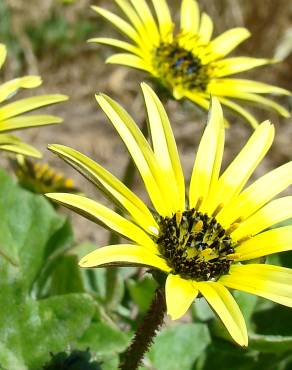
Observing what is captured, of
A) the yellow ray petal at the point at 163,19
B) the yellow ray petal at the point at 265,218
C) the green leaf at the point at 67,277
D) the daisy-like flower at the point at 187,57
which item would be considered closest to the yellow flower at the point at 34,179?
the green leaf at the point at 67,277

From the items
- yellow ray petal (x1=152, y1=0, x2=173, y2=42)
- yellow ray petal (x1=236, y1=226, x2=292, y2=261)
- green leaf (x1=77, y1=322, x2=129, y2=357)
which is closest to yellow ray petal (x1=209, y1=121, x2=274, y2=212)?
yellow ray petal (x1=236, y1=226, x2=292, y2=261)

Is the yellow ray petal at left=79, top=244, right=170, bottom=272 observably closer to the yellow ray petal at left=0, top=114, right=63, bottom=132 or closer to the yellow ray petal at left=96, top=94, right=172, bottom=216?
the yellow ray petal at left=96, top=94, right=172, bottom=216

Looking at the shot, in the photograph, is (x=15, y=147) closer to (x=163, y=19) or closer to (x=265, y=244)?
(x=265, y=244)

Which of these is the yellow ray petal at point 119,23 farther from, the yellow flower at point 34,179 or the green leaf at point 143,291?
the green leaf at point 143,291

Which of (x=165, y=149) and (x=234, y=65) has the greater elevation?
(x=234, y=65)

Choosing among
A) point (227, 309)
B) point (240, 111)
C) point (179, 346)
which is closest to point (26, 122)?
point (240, 111)

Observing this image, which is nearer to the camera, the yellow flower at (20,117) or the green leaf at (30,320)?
the yellow flower at (20,117)
